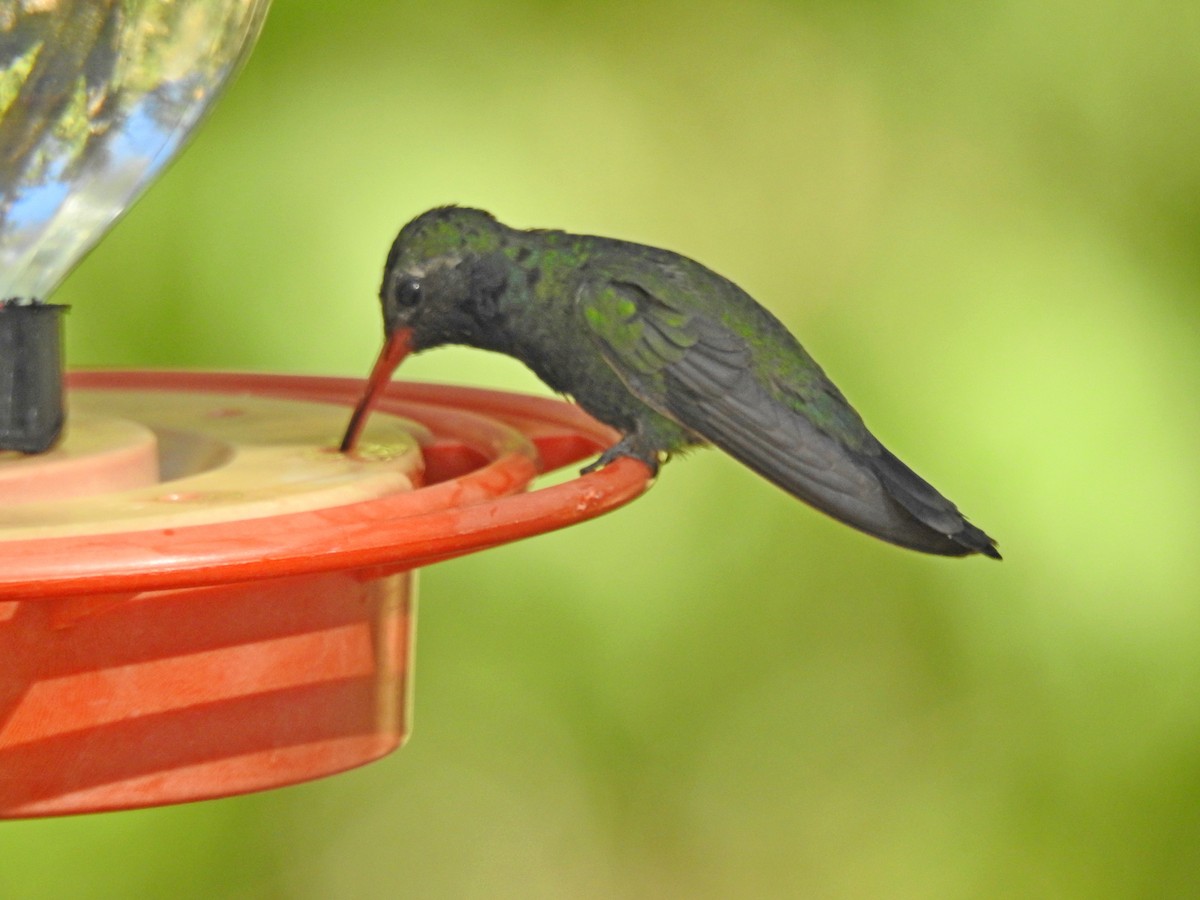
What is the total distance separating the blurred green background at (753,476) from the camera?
3119mm

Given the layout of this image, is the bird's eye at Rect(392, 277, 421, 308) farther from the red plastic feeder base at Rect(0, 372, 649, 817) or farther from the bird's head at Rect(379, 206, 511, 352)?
the red plastic feeder base at Rect(0, 372, 649, 817)

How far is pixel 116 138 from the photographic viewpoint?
1618 millimetres

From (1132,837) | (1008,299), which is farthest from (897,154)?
(1132,837)

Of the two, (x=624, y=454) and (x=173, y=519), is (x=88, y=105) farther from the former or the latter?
(x=624, y=454)

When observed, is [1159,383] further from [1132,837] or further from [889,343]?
[1132,837]

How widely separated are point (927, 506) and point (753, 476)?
140 centimetres

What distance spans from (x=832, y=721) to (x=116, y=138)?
7.20 ft

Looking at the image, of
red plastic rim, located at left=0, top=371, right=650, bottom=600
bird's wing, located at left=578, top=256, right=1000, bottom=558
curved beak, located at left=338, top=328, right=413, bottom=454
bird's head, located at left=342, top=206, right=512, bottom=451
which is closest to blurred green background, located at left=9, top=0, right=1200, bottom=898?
bird's head, located at left=342, top=206, right=512, bottom=451

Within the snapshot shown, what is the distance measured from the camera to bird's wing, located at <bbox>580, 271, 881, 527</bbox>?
79.1 inches

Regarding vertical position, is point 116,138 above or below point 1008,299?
above

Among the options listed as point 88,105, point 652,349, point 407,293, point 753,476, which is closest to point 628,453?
point 652,349

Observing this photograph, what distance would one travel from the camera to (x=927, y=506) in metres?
1.93

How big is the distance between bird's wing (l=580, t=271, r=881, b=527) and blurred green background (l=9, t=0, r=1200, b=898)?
0.99m

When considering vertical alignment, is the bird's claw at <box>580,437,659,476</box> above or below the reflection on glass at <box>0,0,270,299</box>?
below
